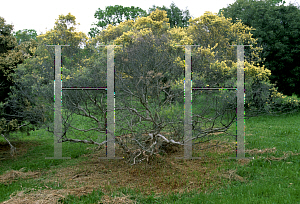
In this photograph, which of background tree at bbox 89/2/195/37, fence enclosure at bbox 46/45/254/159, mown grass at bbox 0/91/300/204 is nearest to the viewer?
mown grass at bbox 0/91/300/204

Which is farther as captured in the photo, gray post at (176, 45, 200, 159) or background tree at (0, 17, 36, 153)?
background tree at (0, 17, 36, 153)

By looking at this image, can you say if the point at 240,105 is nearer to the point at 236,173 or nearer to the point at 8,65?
the point at 236,173

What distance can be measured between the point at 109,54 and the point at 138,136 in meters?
2.55

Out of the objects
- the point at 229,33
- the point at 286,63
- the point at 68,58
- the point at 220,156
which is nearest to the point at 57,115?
the point at 68,58

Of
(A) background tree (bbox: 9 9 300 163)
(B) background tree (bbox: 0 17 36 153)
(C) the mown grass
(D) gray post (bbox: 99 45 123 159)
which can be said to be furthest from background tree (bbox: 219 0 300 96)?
(B) background tree (bbox: 0 17 36 153)

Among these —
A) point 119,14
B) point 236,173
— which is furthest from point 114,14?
point 236,173

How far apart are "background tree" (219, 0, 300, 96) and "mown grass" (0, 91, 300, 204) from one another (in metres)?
6.71

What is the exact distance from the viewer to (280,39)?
15.2m

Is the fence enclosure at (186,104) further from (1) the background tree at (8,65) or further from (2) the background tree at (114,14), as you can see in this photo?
(2) the background tree at (114,14)

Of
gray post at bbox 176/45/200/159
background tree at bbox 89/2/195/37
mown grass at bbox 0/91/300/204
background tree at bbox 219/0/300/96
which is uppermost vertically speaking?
background tree at bbox 89/2/195/37

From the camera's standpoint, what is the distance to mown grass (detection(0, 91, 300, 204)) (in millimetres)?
4422

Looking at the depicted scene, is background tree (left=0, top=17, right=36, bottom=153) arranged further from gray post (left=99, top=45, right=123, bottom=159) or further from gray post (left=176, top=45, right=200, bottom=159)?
gray post (left=176, top=45, right=200, bottom=159)

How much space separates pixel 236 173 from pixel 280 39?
1262cm

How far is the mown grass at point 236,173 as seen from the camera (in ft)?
14.5
